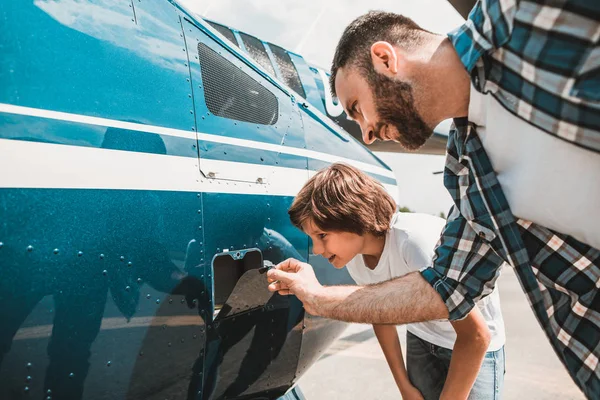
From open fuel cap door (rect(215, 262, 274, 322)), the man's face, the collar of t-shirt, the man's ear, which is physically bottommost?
open fuel cap door (rect(215, 262, 274, 322))

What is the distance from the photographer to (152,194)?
179 centimetres

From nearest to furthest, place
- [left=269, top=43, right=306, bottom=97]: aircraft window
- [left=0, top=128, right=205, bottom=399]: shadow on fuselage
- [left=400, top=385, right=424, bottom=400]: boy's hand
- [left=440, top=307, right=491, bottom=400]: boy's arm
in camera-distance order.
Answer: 1. [left=0, top=128, right=205, bottom=399]: shadow on fuselage
2. [left=440, top=307, right=491, bottom=400]: boy's arm
3. [left=400, top=385, right=424, bottom=400]: boy's hand
4. [left=269, top=43, right=306, bottom=97]: aircraft window

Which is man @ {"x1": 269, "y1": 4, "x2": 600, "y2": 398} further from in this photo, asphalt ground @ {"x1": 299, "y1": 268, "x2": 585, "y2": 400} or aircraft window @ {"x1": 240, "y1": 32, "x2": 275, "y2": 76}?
aircraft window @ {"x1": 240, "y1": 32, "x2": 275, "y2": 76}

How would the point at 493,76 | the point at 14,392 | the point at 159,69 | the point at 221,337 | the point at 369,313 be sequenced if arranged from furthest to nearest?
the point at 221,337
the point at 159,69
the point at 369,313
the point at 14,392
the point at 493,76

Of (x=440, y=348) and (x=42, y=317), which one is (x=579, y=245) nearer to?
(x=440, y=348)

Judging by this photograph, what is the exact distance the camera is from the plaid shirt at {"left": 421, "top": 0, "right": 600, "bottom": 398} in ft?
3.64

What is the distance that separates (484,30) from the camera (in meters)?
1.27

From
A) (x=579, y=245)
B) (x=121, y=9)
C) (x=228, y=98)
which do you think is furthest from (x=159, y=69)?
(x=579, y=245)

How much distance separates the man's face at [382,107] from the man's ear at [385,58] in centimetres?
2

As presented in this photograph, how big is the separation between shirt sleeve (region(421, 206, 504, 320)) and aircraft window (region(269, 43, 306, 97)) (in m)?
4.21

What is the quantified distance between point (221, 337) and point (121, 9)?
1421mm

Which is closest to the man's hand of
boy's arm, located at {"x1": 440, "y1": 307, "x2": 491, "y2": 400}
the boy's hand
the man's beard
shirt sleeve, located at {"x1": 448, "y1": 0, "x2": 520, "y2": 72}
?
boy's arm, located at {"x1": 440, "y1": 307, "x2": 491, "y2": 400}

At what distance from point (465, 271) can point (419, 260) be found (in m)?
0.40

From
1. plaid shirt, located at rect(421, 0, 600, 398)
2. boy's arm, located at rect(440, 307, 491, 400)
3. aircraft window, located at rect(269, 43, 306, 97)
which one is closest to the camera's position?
plaid shirt, located at rect(421, 0, 600, 398)
